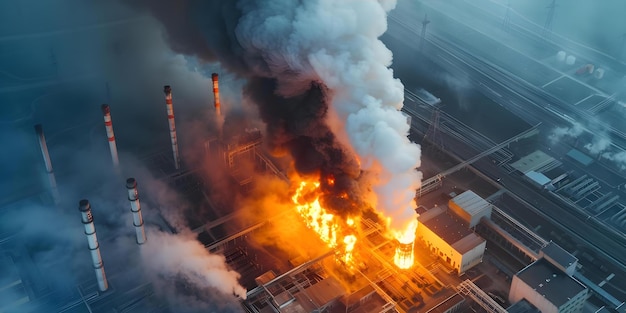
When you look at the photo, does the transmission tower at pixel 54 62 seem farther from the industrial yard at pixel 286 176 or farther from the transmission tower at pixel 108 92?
the transmission tower at pixel 108 92

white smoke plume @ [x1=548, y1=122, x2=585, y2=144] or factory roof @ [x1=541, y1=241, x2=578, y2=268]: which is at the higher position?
factory roof @ [x1=541, y1=241, x2=578, y2=268]

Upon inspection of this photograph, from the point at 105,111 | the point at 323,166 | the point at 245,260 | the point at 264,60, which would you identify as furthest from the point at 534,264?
the point at 105,111

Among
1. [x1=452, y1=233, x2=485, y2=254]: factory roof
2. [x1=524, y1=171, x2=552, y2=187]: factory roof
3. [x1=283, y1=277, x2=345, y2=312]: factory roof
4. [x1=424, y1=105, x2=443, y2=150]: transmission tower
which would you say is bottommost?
[x1=524, y1=171, x2=552, y2=187]: factory roof

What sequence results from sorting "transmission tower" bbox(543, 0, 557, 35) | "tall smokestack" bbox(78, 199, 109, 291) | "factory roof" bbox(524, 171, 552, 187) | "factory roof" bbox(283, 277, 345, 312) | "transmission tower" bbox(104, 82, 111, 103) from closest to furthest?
"factory roof" bbox(283, 277, 345, 312) → "tall smokestack" bbox(78, 199, 109, 291) → "factory roof" bbox(524, 171, 552, 187) → "transmission tower" bbox(104, 82, 111, 103) → "transmission tower" bbox(543, 0, 557, 35)

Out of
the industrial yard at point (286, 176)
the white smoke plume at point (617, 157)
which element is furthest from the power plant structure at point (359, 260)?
the white smoke plume at point (617, 157)

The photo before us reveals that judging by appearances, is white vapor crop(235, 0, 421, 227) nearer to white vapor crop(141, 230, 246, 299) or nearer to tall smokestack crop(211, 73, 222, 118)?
tall smokestack crop(211, 73, 222, 118)

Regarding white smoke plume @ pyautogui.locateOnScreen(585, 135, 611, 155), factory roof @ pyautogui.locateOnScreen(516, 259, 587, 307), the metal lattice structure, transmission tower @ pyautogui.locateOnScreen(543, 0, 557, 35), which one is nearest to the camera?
factory roof @ pyautogui.locateOnScreen(516, 259, 587, 307)

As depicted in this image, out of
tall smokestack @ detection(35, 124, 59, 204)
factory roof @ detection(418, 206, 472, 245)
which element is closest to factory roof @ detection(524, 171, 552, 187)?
factory roof @ detection(418, 206, 472, 245)

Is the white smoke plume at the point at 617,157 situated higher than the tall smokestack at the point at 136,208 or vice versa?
the tall smokestack at the point at 136,208
